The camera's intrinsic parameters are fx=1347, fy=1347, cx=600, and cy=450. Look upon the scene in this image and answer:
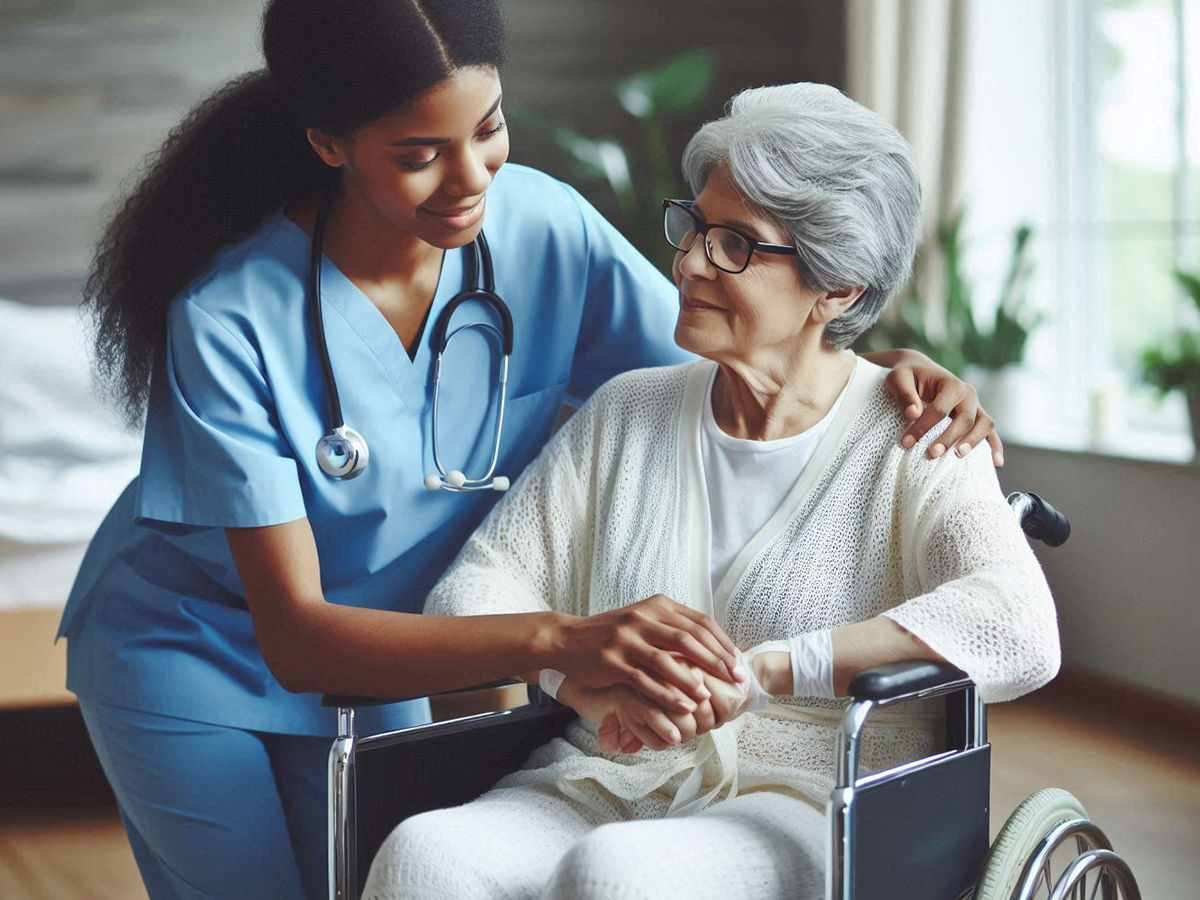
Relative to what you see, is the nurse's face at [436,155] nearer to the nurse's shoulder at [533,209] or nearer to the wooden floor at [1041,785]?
the nurse's shoulder at [533,209]

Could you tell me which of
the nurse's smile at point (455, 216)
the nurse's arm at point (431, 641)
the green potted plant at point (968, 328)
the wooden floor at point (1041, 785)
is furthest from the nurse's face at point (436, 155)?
the green potted plant at point (968, 328)

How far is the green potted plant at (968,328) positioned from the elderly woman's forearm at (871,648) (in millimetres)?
2404

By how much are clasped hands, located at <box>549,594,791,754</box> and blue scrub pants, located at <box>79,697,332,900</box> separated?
1.65ft

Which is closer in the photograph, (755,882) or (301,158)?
(755,882)

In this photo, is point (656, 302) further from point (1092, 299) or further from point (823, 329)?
point (1092, 299)

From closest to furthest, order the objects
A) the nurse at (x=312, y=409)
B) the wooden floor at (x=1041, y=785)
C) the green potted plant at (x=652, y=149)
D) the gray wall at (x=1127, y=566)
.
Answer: the nurse at (x=312, y=409) → the wooden floor at (x=1041, y=785) → the gray wall at (x=1127, y=566) → the green potted plant at (x=652, y=149)

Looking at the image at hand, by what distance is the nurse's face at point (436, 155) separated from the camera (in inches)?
53.2

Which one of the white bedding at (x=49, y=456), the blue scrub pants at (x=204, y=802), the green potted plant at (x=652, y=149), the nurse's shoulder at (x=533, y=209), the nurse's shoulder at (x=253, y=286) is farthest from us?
the green potted plant at (x=652, y=149)

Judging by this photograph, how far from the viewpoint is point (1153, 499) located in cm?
318

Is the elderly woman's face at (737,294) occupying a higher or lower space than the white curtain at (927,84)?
lower

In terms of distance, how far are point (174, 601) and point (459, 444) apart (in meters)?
0.38

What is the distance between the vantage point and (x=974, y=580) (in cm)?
128

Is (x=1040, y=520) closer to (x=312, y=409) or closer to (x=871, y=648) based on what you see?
(x=871, y=648)

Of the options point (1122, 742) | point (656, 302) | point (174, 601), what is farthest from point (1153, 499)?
point (174, 601)
